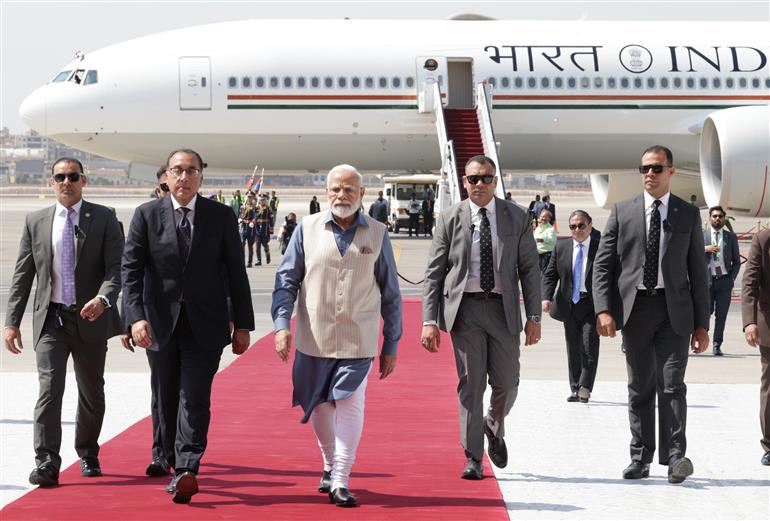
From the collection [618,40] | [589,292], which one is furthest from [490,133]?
[589,292]

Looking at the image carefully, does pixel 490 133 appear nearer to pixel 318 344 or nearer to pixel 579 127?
pixel 579 127

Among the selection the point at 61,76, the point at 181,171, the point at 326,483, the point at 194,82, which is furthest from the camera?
the point at 61,76

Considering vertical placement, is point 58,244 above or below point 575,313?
above

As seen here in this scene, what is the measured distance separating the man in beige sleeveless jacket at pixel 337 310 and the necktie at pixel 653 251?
1.59m

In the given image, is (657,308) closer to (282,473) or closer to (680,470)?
(680,470)

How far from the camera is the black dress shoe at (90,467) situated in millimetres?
7348

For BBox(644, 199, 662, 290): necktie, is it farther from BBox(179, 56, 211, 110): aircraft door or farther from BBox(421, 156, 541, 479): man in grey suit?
BBox(179, 56, 211, 110): aircraft door

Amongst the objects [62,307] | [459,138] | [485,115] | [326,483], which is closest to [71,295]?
[62,307]

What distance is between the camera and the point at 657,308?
7527 mm

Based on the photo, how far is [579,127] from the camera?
94.1 ft

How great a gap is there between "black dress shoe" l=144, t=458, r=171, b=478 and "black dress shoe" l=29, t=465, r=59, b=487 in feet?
1.69

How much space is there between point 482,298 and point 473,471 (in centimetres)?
99

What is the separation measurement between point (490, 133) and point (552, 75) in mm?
2612

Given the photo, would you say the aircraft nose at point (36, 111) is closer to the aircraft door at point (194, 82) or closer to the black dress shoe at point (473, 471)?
the aircraft door at point (194, 82)
